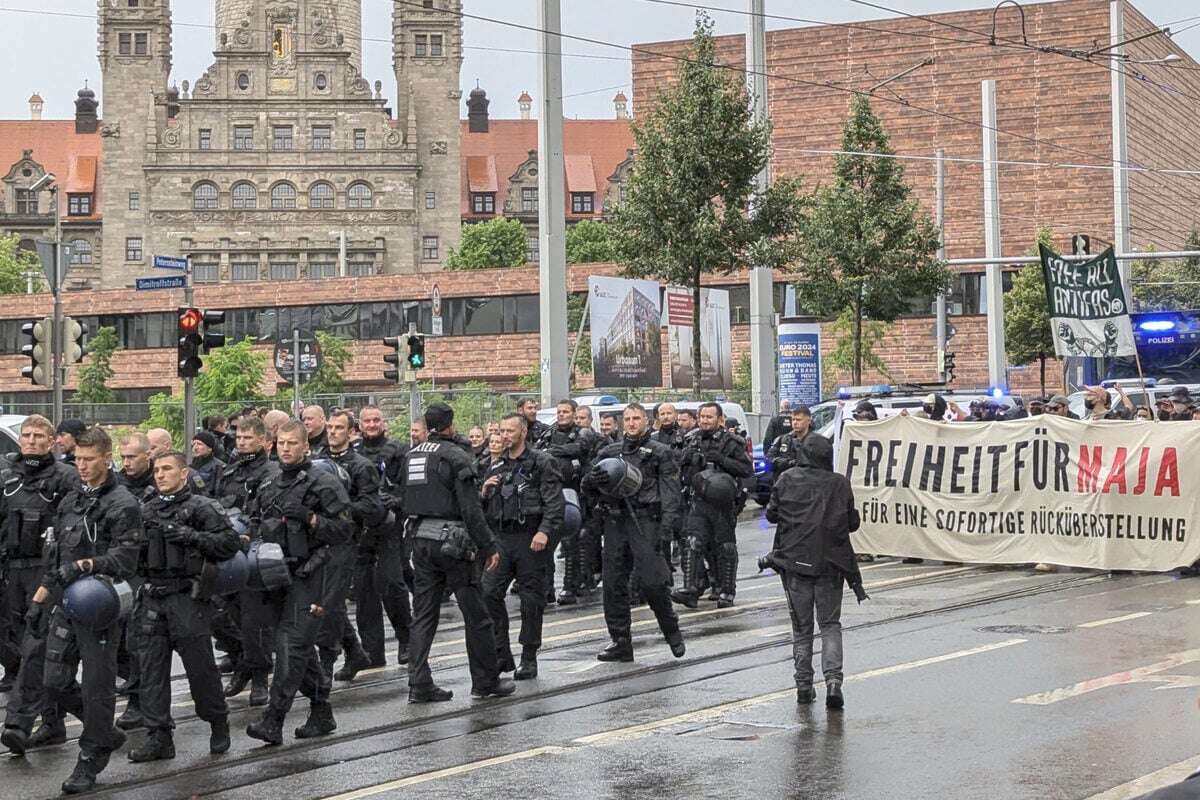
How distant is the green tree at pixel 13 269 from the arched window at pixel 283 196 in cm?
1427

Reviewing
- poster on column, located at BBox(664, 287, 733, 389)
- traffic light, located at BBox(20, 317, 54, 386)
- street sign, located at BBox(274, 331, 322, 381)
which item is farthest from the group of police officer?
street sign, located at BBox(274, 331, 322, 381)

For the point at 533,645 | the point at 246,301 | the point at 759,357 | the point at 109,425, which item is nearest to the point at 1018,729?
the point at 533,645

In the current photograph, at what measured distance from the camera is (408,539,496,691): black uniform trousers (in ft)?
36.4

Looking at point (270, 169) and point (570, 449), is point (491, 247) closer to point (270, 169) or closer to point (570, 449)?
point (270, 169)

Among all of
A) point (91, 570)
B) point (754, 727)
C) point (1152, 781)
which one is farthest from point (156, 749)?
point (1152, 781)

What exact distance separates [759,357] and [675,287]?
6.57ft

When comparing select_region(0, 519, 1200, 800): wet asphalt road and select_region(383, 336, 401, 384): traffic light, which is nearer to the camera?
select_region(0, 519, 1200, 800): wet asphalt road

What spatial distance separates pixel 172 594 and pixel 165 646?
0.27 m

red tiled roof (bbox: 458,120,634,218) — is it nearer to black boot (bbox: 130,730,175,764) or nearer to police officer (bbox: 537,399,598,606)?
police officer (bbox: 537,399,598,606)

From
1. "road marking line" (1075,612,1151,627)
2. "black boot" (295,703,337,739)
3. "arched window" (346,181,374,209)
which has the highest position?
"arched window" (346,181,374,209)

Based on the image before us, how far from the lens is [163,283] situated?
22.3 metres

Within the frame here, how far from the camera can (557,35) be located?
27.0 meters

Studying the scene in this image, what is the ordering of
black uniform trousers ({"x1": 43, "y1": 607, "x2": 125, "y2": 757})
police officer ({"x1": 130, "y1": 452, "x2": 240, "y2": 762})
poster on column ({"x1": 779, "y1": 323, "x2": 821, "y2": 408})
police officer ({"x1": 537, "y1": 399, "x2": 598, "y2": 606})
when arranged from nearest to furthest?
black uniform trousers ({"x1": 43, "y1": 607, "x2": 125, "y2": 757})
police officer ({"x1": 130, "y1": 452, "x2": 240, "y2": 762})
police officer ({"x1": 537, "y1": 399, "x2": 598, "y2": 606})
poster on column ({"x1": 779, "y1": 323, "x2": 821, "y2": 408})

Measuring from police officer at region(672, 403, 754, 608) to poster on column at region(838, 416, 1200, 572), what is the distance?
432 centimetres
